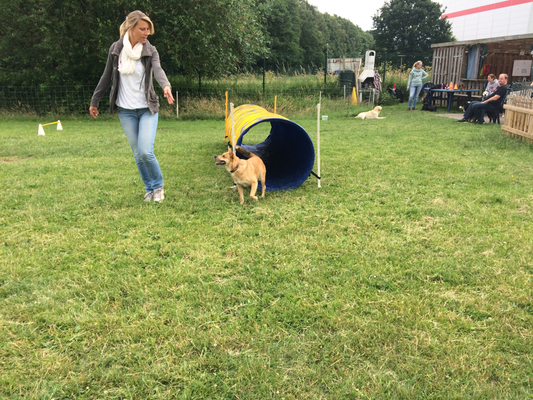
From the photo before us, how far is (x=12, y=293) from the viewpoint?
2.76 meters

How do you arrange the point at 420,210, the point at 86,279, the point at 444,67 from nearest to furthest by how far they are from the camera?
the point at 86,279, the point at 420,210, the point at 444,67

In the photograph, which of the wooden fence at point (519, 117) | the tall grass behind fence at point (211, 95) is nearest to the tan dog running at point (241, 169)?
the wooden fence at point (519, 117)

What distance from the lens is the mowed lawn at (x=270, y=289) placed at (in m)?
2.02

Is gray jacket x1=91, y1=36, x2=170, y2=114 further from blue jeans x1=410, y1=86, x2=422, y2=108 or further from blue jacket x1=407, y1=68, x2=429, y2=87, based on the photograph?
blue jeans x1=410, y1=86, x2=422, y2=108

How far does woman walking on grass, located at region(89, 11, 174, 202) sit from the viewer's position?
4180mm

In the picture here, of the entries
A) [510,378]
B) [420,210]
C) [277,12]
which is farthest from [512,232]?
[277,12]

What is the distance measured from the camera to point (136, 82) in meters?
4.35

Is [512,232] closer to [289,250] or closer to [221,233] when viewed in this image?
[289,250]

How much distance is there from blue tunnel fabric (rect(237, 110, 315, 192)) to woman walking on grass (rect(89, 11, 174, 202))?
122cm

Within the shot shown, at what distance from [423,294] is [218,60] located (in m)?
14.1

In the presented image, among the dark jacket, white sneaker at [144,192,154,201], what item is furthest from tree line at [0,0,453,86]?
white sneaker at [144,192,154,201]

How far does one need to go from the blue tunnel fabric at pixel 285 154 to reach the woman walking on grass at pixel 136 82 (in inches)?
48.1

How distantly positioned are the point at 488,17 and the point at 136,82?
35828 millimetres

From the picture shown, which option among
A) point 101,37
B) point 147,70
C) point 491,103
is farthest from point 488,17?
point 147,70
